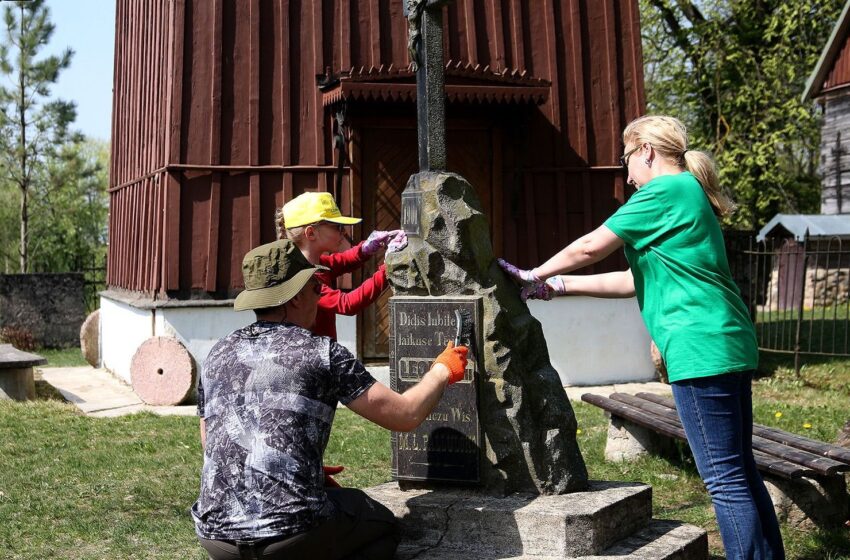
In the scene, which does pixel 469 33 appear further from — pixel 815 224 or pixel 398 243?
pixel 815 224

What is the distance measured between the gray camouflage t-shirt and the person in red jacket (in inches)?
48.5

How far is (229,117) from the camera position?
36.1 feet

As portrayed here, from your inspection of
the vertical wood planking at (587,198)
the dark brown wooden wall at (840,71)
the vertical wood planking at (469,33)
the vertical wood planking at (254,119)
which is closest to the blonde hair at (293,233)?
the vertical wood planking at (254,119)

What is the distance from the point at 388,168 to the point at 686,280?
7.42 metres

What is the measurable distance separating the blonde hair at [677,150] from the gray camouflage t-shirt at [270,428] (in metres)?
1.55

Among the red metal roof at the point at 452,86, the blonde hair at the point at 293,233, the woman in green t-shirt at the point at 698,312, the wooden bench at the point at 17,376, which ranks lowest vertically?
the wooden bench at the point at 17,376

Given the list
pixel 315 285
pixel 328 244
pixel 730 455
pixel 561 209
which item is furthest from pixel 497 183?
pixel 730 455

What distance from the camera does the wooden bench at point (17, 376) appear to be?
10.5 m

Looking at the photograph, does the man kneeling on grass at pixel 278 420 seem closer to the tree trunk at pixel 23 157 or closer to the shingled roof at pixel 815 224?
the shingled roof at pixel 815 224

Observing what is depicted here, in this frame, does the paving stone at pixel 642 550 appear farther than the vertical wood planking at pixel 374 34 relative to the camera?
No

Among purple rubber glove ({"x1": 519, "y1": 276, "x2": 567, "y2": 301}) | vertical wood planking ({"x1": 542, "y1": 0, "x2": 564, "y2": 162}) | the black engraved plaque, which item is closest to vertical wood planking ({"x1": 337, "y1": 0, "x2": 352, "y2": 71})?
vertical wood planking ({"x1": 542, "y1": 0, "x2": 564, "y2": 162})

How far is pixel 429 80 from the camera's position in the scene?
16.8 feet

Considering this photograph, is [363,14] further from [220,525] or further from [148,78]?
[220,525]

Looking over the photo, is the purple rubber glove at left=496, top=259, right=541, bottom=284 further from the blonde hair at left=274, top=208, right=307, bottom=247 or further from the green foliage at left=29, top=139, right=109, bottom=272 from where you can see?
the green foliage at left=29, top=139, right=109, bottom=272
